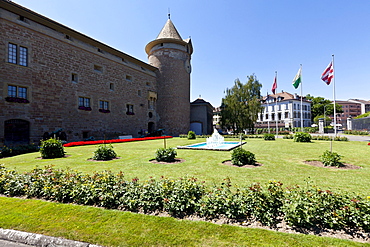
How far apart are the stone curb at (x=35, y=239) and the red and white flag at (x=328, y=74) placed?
23533 millimetres

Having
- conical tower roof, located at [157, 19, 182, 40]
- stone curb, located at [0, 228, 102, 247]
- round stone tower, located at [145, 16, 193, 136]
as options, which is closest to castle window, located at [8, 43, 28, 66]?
stone curb, located at [0, 228, 102, 247]

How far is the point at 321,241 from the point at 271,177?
146 inches

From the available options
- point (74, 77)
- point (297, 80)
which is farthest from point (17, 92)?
point (297, 80)

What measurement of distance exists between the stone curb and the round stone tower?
32868 millimetres

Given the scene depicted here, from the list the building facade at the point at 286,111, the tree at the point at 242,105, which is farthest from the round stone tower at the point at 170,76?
the building facade at the point at 286,111

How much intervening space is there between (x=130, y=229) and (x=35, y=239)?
5.52 feet

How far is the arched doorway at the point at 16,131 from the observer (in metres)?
16.4

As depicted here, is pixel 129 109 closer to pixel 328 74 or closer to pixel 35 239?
pixel 328 74

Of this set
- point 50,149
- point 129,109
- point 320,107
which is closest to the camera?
point 50,149

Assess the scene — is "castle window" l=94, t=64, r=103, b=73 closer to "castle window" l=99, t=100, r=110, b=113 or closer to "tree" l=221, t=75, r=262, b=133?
"castle window" l=99, t=100, r=110, b=113

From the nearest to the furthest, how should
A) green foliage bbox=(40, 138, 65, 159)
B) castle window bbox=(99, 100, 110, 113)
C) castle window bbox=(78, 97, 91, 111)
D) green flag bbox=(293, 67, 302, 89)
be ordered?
green foliage bbox=(40, 138, 65, 159) < castle window bbox=(78, 97, 91, 111) < green flag bbox=(293, 67, 302, 89) < castle window bbox=(99, 100, 110, 113)

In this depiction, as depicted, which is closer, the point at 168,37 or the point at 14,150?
the point at 14,150

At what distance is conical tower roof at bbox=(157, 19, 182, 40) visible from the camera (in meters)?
36.4

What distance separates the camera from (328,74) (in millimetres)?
19078
